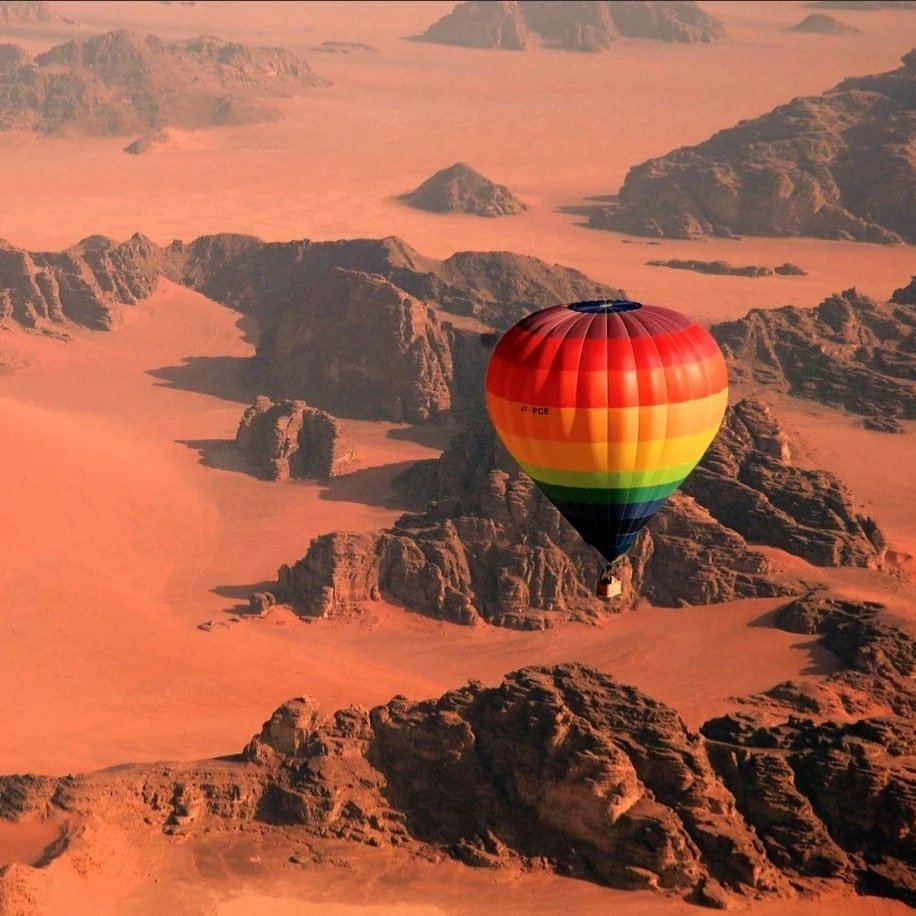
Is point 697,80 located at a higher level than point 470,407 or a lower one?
lower

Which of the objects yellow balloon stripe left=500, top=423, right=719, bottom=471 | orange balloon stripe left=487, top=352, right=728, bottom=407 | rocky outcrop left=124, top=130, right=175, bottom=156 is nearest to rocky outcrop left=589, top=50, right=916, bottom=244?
rocky outcrop left=124, top=130, right=175, bottom=156

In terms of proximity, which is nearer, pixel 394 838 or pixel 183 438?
pixel 394 838

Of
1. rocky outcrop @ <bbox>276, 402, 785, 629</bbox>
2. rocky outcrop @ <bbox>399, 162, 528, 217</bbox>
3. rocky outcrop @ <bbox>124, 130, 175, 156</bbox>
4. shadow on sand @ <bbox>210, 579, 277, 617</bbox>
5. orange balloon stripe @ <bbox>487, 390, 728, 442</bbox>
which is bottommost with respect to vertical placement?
rocky outcrop @ <bbox>124, 130, 175, 156</bbox>

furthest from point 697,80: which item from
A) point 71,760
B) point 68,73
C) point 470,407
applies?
point 71,760

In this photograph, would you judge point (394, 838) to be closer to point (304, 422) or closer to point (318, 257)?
point (304, 422)

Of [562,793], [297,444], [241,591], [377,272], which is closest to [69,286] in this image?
[377,272]

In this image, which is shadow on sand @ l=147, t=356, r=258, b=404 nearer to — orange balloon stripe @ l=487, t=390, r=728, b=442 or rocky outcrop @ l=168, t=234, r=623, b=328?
rocky outcrop @ l=168, t=234, r=623, b=328
